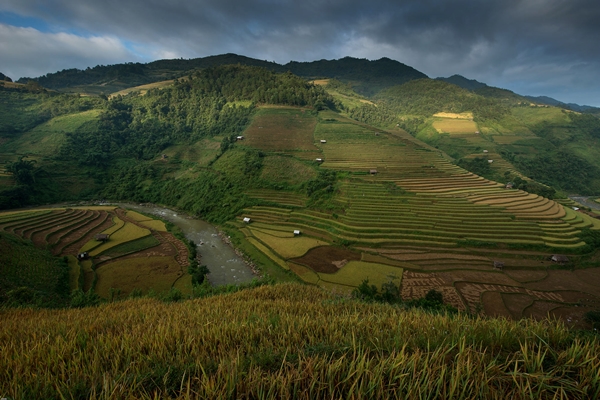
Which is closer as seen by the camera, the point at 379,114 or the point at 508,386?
the point at 508,386

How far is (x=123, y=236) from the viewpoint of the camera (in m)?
26.6

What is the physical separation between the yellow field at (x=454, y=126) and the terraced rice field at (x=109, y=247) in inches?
3549

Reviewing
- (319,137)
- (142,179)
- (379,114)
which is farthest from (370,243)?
(379,114)

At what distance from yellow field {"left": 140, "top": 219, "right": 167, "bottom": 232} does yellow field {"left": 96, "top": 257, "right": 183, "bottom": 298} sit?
26.6 feet

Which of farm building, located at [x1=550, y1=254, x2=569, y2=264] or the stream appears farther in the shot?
the stream

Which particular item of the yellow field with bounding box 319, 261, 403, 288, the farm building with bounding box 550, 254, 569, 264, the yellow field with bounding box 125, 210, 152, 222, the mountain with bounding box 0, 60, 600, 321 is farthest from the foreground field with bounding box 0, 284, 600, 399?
the yellow field with bounding box 125, 210, 152, 222

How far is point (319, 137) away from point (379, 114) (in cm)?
5241

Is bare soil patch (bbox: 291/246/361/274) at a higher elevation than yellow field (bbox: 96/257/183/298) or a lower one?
higher

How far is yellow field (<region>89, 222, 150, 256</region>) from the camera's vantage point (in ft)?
78.2

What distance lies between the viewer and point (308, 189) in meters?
35.3

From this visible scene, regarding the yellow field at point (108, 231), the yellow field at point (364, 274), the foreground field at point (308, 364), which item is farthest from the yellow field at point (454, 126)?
the foreground field at point (308, 364)

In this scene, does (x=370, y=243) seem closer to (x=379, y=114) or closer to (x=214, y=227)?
(x=214, y=227)

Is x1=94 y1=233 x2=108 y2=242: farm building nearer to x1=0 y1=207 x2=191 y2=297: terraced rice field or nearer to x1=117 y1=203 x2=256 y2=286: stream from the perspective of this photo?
x1=0 y1=207 x2=191 y2=297: terraced rice field

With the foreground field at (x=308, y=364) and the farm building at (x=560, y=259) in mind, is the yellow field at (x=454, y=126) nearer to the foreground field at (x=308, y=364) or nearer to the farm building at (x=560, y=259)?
the farm building at (x=560, y=259)
